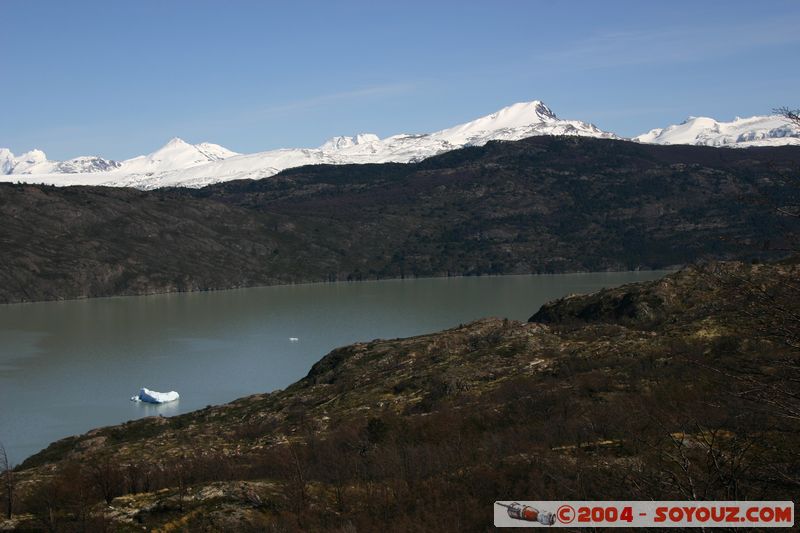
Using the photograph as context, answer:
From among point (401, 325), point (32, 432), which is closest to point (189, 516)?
point (32, 432)

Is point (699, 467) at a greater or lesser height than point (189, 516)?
greater

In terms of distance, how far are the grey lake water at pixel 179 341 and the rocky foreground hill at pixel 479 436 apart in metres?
26.2

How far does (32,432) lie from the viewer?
206ft

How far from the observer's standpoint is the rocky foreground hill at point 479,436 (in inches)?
589

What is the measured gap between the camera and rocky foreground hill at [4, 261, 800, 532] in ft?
49.1

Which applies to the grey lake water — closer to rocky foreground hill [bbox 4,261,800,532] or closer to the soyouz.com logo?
rocky foreground hill [bbox 4,261,800,532]

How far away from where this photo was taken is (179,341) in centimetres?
11519

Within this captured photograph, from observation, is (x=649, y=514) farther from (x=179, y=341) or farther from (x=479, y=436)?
(x=179, y=341)

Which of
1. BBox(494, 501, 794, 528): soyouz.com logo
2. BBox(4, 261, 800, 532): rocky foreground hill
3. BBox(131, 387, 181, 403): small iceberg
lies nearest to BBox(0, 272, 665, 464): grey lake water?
BBox(131, 387, 181, 403): small iceberg

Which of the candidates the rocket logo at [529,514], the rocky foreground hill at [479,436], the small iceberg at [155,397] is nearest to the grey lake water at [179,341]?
the small iceberg at [155,397]

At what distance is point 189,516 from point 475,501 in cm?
688

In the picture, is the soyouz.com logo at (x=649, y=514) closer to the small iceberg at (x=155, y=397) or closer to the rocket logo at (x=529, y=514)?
the rocket logo at (x=529, y=514)

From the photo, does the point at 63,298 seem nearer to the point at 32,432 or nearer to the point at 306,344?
the point at 306,344

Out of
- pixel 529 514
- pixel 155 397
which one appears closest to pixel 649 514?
pixel 529 514
